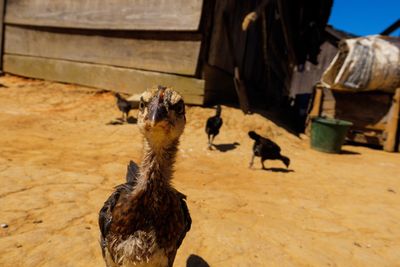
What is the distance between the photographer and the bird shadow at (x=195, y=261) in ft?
9.11

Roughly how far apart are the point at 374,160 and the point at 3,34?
1236 centimetres

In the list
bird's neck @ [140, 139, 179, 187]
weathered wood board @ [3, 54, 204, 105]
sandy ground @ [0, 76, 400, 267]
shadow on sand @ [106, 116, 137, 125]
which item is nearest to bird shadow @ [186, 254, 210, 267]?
sandy ground @ [0, 76, 400, 267]

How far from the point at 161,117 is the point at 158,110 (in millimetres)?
43

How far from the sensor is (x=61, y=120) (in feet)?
26.5

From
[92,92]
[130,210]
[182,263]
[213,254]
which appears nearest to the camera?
[130,210]

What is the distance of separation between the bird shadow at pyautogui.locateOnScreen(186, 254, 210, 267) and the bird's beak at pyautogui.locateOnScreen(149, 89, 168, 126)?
1.47 meters

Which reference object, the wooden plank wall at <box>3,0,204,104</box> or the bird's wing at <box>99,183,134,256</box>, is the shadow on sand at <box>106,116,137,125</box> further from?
the bird's wing at <box>99,183,134,256</box>

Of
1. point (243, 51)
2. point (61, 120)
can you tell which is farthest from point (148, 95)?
point (243, 51)

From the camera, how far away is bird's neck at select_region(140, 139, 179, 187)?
2094 mm

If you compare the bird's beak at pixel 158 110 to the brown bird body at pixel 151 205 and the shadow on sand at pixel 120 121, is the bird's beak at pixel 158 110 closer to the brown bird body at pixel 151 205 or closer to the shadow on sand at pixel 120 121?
the brown bird body at pixel 151 205

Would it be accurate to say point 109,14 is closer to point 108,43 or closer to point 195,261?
point 108,43

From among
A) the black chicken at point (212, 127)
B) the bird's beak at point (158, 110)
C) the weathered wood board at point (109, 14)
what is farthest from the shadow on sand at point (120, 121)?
the bird's beak at point (158, 110)

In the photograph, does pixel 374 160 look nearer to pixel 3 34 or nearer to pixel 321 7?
pixel 321 7

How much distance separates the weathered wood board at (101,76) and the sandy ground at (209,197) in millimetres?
991
